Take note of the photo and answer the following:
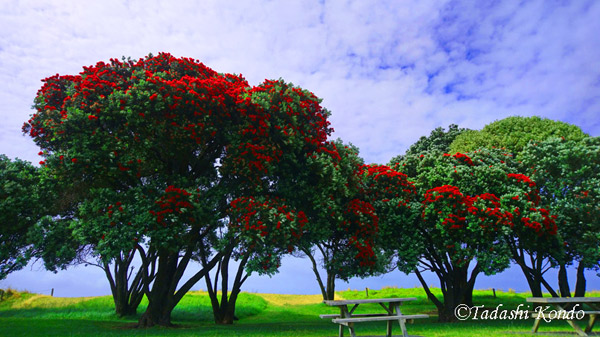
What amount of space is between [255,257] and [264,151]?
481cm

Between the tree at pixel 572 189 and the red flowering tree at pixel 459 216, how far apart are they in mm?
2074

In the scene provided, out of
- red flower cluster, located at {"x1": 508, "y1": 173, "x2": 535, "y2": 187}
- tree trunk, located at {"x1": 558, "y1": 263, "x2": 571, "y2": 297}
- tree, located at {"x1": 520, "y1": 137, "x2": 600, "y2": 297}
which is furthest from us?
tree trunk, located at {"x1": 558, "y1": 263, "x2": 571, "y2": 297}

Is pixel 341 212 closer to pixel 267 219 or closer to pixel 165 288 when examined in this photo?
pixel 267 219

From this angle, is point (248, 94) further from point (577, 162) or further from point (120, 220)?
point (577, 162)

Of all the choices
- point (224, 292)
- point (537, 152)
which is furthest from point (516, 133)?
point (224, 292)

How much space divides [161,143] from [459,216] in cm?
1597

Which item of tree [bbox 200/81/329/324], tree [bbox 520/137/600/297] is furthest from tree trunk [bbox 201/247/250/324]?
tree [bbox 520/137/600/297]

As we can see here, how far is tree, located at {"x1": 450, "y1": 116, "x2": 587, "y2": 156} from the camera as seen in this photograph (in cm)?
2700

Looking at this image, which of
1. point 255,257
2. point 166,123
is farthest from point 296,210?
point 166,123

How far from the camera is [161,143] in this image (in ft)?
59.8

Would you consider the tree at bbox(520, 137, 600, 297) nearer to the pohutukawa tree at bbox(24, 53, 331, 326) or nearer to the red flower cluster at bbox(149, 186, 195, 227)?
the pohutukawa tree at bbox(24, 53, 331, 326)

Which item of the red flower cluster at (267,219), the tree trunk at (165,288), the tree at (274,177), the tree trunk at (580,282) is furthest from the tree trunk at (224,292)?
the tree trunk at (580,282)

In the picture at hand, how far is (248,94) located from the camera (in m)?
18.7

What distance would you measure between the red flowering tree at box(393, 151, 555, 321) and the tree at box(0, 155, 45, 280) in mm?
19493
